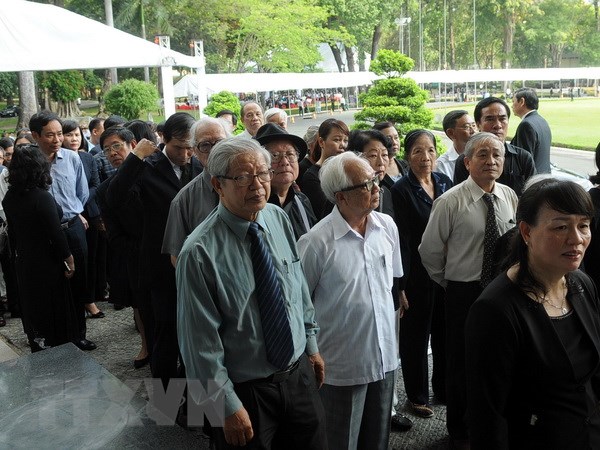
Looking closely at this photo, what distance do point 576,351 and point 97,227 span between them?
524 centimetres

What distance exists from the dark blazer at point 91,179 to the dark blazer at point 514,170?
363 centimetres

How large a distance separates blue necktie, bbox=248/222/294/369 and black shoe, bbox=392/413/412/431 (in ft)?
5.79

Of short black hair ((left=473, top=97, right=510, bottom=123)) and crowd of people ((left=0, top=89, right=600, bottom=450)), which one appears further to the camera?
short black hair ((left=473, top=97, right=510, bottom=123))

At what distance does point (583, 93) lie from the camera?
33.4 meters

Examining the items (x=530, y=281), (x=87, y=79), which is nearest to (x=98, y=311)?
(x=530, y=281)

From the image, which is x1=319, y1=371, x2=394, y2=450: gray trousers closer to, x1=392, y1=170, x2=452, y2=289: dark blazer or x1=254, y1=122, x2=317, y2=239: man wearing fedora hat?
x1=254, y1=122, x2=317, y2=239: man wearing fedora hat

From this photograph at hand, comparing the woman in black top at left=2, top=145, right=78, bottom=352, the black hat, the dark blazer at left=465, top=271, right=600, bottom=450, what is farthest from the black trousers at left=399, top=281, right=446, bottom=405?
the woman in black top at left=2, top=145, right=78, bottom=352

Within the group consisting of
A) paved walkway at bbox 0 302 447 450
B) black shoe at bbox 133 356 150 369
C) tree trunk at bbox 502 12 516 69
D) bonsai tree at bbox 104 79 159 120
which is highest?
tree trunk at bbox 502 12 516 69

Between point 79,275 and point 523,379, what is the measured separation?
4.35m

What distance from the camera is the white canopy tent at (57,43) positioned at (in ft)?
20.9

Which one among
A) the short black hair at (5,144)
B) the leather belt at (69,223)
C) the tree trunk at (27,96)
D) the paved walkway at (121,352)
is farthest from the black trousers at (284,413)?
the tree trunk at (27,96)

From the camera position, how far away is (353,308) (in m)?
2.84

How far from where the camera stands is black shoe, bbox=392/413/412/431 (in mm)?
3809

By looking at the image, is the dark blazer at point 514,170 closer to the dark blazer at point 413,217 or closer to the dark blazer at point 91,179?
the dark blazer at point 413,217
